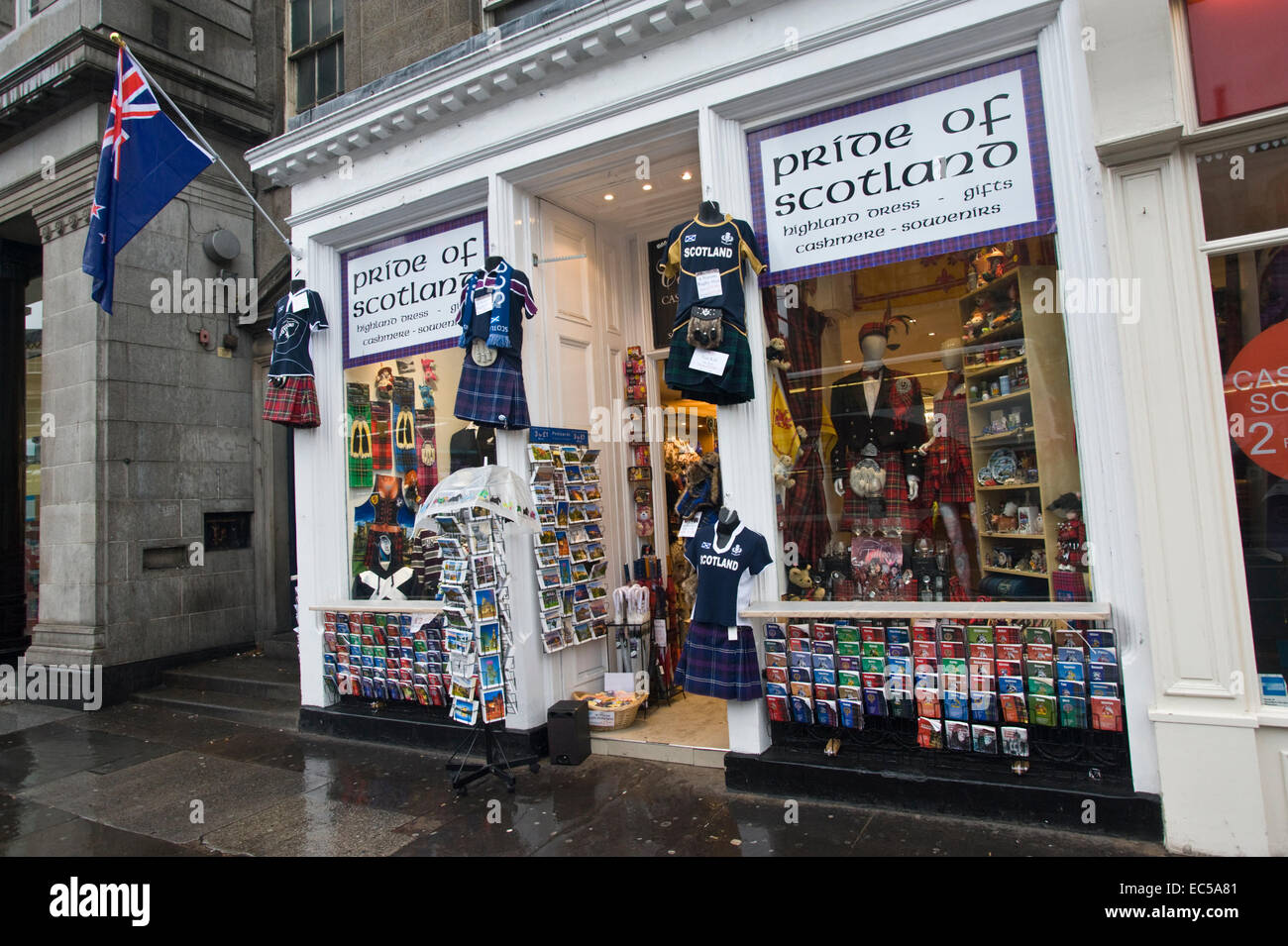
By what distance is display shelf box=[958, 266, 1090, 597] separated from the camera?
4570 mm

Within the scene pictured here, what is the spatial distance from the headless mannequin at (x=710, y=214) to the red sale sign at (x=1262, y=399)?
3.19 metres

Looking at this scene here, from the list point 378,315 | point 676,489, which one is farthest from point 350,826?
point 378,315

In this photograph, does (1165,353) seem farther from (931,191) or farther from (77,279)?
(77,279)

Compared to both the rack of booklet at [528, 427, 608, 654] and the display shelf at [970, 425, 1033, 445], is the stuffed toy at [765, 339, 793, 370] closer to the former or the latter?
the display shelf at [970, 425, 1033, 445]

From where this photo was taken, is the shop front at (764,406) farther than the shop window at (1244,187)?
Yes

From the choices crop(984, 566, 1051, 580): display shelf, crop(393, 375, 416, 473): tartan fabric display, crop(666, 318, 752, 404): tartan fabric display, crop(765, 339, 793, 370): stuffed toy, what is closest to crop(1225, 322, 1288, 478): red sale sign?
crop(984, 566, 1051, 580): display shelf

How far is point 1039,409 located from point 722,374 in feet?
6.71

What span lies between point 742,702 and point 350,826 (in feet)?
9.06

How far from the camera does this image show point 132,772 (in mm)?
6164

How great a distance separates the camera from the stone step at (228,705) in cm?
745

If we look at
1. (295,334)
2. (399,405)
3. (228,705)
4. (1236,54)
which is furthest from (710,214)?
(228,705)

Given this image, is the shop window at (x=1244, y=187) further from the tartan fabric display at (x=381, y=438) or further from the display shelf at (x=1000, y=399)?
the tartan fabric display at (x=381, y=438)

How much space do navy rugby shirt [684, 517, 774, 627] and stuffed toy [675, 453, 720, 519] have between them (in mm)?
303

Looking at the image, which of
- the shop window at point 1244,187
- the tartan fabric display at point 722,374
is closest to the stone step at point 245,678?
the tartan fabric display at point 722,374
